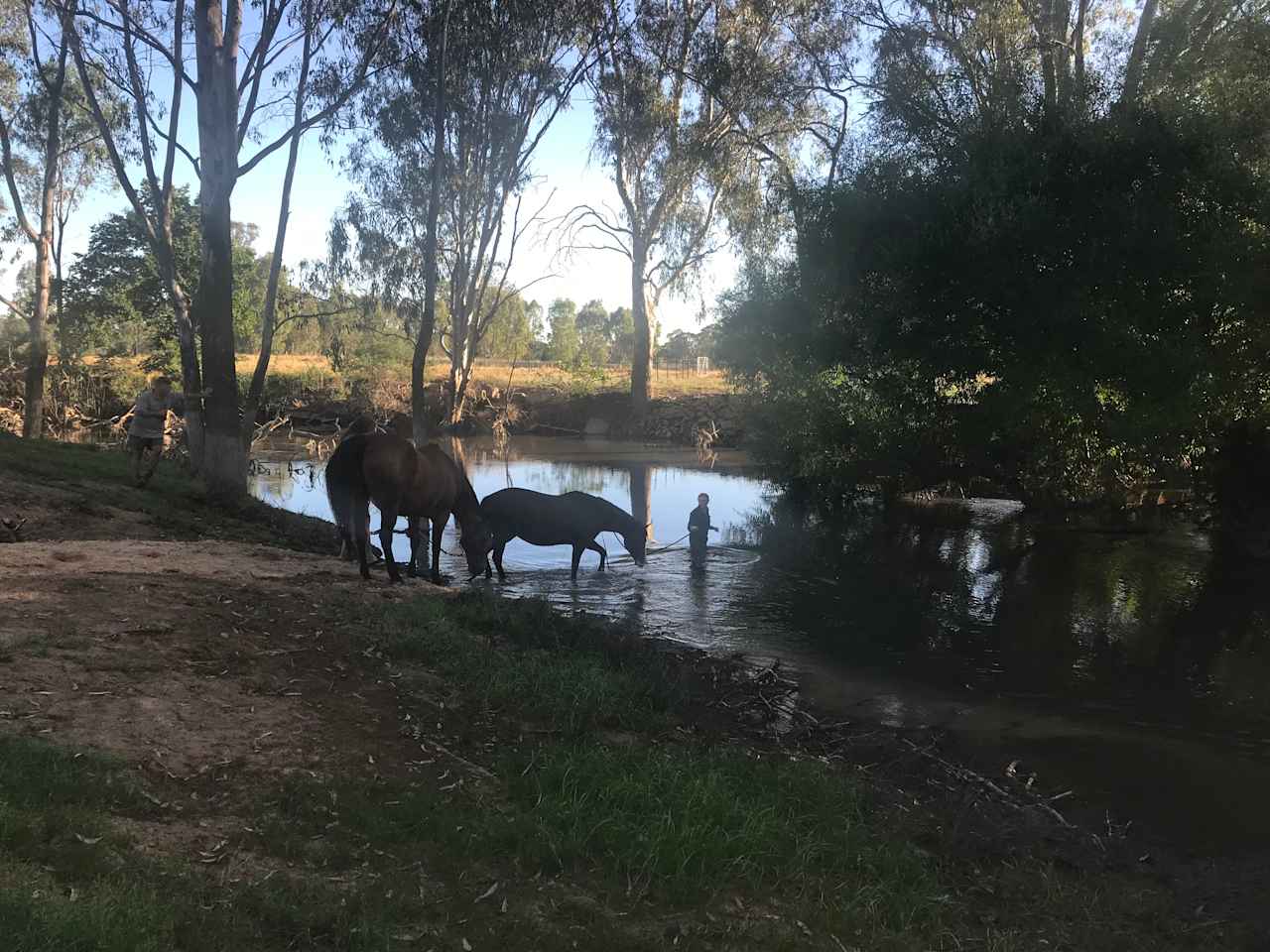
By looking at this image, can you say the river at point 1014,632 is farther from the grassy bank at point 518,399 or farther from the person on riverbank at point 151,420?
the grassy bank at point 518,399

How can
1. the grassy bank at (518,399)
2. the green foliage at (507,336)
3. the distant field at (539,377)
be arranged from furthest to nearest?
the green foliage at (507,336), the distant field at (539,377), the grassy bank at (518,399)

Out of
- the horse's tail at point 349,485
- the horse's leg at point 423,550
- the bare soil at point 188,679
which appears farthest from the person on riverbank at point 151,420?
the bare soil at point 188,679

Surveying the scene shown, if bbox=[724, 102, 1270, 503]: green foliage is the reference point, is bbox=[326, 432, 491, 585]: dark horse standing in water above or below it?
below

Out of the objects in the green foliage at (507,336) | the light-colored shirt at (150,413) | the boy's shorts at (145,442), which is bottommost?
the boy's shorts at (145,442)

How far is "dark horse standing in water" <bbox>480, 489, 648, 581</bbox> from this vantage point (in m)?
13.4

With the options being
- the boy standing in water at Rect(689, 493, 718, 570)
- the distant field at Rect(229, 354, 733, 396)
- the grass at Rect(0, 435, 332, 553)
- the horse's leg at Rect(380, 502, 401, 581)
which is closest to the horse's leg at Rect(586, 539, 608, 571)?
the boy standing in water at Rect(689, 493, 718, 570)

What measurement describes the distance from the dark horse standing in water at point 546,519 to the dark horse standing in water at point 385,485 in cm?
230

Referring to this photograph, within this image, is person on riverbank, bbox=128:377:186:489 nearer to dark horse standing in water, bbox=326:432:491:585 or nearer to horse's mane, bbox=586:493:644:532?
dark horse standing in water, bbox=326:432:491:585

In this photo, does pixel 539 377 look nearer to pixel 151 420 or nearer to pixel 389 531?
pixel 151 420

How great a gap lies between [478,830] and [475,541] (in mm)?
7858

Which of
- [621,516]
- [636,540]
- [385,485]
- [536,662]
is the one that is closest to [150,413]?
[385,485]

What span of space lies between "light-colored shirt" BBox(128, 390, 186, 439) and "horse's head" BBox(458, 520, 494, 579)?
5771mm

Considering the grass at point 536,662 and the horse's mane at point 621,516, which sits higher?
the horse's mane at point 621,516

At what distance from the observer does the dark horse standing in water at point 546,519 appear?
13.4m
